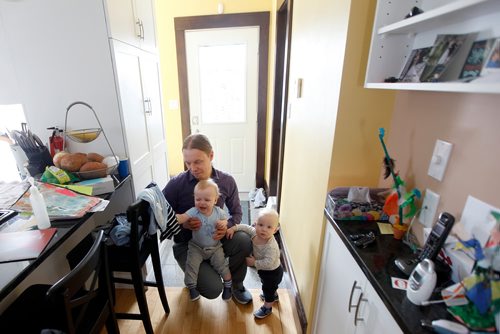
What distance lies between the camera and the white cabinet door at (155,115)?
1922 millimetres

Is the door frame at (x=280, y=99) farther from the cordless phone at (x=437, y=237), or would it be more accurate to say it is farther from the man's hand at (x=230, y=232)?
the cordless phone at (x=437, y=237)

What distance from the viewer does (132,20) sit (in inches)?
65.2

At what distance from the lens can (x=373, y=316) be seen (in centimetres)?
78

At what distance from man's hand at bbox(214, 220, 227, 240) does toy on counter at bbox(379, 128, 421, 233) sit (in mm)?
848

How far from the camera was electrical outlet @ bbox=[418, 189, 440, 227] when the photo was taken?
83 centimetres

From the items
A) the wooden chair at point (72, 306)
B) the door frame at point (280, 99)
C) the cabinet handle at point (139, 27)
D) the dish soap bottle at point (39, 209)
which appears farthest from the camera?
the door frame at point (280, 99)

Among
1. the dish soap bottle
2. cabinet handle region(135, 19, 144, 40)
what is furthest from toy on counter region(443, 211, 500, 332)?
cabinet handle region(135, 19, 144, 40)

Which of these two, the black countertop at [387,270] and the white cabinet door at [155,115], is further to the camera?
the white cabinet door at [155,115]

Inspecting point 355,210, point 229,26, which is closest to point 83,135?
point 355,210

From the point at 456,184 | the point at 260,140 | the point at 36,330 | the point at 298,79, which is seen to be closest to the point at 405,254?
the point at 456,184

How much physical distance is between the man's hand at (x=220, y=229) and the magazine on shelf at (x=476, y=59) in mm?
1208

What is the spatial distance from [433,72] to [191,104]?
277 cm

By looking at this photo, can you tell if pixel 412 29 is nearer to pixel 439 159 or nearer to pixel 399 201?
pixel 439 159

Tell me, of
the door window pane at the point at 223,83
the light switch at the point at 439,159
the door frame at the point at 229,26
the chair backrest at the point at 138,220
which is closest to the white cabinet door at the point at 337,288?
the light switch at the point at 439,159
